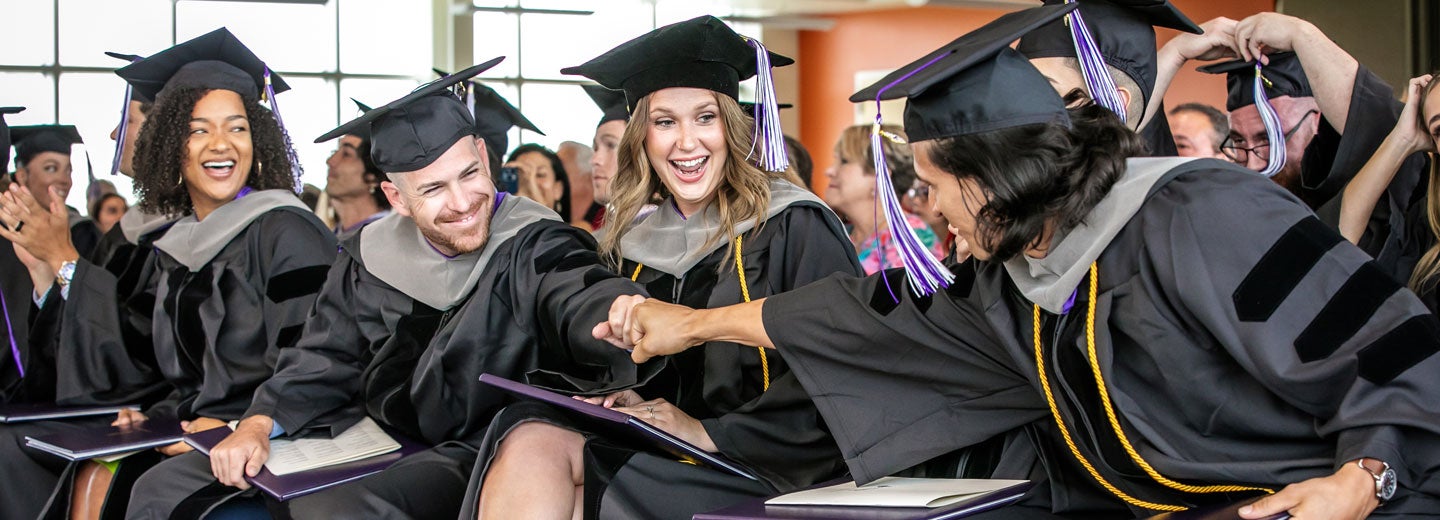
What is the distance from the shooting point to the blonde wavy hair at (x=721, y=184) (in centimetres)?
314

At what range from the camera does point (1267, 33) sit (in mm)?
2910

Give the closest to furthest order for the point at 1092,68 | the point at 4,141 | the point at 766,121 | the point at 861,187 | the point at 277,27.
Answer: the point at 1092,68 < the point at 766,121 < the point at 4,141 < the point at 861,187 < the point at 277,27

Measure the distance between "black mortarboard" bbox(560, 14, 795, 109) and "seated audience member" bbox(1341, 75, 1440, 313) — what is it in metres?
1.36

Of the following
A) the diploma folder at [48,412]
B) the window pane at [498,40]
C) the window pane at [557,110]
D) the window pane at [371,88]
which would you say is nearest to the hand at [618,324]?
the diploma folder at [48,412]

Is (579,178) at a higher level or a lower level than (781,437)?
higher

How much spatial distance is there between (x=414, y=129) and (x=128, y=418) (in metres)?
1.51

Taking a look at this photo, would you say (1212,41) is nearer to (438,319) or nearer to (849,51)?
(438,319)

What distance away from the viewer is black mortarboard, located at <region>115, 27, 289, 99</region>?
13.0 ft

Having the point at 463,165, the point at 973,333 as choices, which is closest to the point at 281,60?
the point at 463,165

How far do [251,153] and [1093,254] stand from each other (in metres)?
2.85

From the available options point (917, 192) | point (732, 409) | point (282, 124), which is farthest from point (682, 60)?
point (917, 192)

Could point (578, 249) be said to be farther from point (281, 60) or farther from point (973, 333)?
point (281, 60)

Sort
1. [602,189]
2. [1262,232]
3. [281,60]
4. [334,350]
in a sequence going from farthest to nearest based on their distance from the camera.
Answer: [281,60] → [602,189] → [334,350] → [1262,232]

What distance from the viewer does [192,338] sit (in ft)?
12.8
